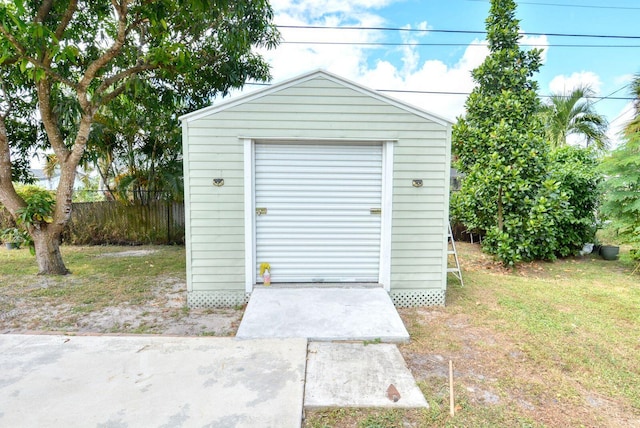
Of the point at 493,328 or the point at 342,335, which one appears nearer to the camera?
the point at 342,335

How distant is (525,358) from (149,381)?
2.99 m

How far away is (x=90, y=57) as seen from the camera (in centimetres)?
607

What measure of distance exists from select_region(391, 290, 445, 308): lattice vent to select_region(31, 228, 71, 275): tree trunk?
216 inches

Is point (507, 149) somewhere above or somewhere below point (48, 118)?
below

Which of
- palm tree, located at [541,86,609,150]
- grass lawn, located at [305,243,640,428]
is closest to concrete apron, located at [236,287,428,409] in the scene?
grass lawn, located at [305,243,640,428]

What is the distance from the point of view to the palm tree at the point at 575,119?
1180 centimetres

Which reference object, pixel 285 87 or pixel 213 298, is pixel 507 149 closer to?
pixel 285 87

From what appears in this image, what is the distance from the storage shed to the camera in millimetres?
3871

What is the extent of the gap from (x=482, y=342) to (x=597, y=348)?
99 cm

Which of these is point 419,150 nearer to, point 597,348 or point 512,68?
point 597,348

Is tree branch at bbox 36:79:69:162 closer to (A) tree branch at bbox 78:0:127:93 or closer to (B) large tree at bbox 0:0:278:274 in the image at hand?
(B) large tree at bbox 0:0:278:274

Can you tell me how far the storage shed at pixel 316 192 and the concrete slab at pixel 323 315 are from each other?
31 cm

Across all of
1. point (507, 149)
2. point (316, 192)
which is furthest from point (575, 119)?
point (316, 192)

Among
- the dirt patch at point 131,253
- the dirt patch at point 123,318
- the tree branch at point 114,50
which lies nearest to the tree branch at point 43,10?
the tree branch at point 114,50
